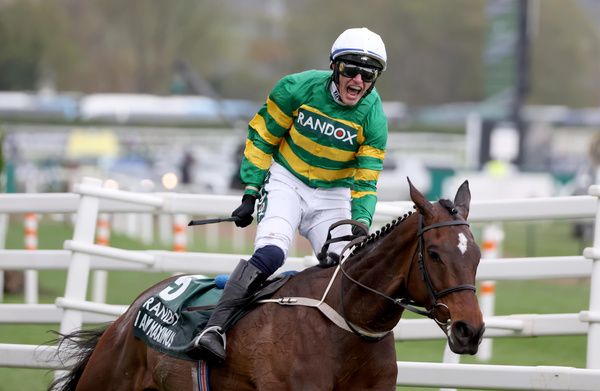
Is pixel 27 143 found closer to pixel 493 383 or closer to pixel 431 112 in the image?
pixel 431 112

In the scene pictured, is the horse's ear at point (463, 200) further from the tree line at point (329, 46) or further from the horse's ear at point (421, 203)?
the tree line at point (329, 46)

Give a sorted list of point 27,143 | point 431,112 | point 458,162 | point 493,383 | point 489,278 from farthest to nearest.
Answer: point 431,112
point 27,143
point 458,162
point 489,278
point 493,383

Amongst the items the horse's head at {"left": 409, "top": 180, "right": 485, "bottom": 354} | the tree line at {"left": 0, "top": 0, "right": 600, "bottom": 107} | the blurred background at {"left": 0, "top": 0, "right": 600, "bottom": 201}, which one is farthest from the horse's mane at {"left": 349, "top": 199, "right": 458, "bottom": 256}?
the tree line at {"left": 0, "top": 0, "right": 600, "bottom": 107}

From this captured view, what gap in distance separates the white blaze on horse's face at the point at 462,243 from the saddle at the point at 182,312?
110cm

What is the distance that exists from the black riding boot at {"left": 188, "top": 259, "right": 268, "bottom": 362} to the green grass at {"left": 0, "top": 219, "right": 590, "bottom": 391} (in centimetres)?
171

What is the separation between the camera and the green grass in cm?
988

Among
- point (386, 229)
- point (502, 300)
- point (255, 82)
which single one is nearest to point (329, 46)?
point (255, 82)

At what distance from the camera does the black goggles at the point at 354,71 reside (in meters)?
6.05

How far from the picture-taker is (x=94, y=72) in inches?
2707

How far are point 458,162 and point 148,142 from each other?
37.5ft

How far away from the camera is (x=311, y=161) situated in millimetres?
6312

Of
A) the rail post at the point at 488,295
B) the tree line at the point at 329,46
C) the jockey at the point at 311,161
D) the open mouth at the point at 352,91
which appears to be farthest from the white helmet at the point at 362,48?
the tree line at the point at 329,46

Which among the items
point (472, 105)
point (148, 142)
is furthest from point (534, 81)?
point (148, 142)

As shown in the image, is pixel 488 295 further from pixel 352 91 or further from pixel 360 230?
pixel 352 91
